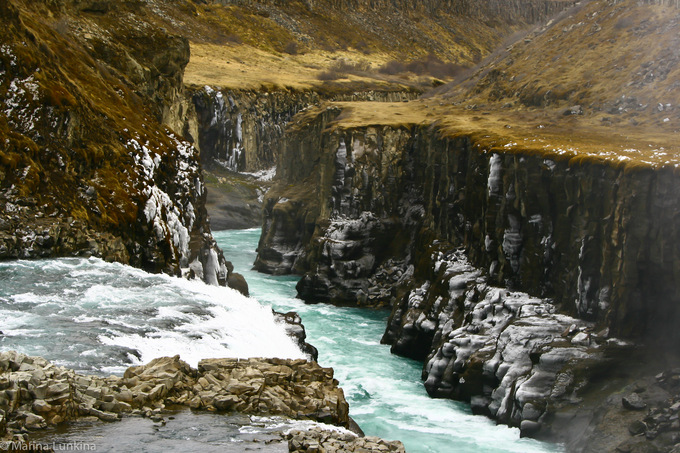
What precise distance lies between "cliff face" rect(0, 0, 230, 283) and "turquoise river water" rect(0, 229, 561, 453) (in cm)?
199

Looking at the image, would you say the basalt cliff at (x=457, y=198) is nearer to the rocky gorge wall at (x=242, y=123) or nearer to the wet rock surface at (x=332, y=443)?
the wet rock surface at (x=332, y=443)

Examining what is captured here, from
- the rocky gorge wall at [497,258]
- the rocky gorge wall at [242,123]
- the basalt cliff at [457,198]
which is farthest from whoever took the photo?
the rocky gorge wall at [242,123]

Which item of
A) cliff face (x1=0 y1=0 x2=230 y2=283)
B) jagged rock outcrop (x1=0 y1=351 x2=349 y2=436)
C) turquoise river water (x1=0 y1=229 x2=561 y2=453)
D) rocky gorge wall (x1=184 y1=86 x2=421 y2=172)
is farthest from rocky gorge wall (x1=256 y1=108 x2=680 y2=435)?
rocky gorge wall (x1=184 y1=86 x2=421 y2=172)

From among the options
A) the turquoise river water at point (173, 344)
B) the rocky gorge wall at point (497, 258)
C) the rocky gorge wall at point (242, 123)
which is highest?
the rocky gorge wall at point (242, 123)

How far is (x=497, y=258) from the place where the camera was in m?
37.8

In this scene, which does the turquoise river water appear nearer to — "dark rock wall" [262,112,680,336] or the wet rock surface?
the wet rock surface

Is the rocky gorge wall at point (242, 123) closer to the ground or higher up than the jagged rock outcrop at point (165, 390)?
higher up

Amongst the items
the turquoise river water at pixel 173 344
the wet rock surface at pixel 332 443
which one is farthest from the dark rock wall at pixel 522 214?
the wet rock surface at pixel 332 443

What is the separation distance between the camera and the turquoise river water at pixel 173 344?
1520 cm

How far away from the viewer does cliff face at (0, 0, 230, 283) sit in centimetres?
2731

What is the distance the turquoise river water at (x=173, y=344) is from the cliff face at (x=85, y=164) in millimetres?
1990

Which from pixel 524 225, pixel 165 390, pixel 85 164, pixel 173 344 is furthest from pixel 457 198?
pixel 165 390

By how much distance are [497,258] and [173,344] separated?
21535mm

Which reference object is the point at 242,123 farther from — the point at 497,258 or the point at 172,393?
the point at 172,393
